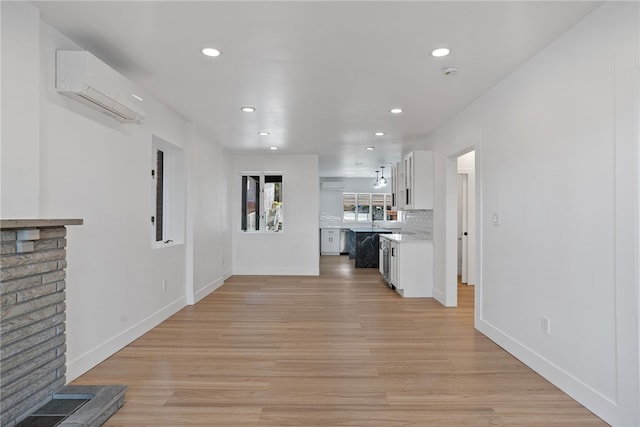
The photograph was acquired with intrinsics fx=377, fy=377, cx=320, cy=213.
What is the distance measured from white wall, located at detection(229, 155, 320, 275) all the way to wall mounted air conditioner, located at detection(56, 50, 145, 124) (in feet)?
15.1

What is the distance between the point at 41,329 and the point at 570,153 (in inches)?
136

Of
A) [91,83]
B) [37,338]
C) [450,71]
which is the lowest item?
[37,338]

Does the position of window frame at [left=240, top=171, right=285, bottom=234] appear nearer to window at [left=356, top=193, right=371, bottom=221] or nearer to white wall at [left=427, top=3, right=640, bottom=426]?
white wall at [left=427, top=3, right=640, bottom=426]

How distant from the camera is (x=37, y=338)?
2098mm

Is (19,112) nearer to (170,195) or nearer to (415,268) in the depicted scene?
(170,195)

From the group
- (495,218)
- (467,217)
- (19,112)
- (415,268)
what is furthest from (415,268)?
(19,112)

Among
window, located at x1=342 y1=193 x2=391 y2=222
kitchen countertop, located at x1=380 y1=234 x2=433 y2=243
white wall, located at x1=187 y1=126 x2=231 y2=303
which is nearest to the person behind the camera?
white wall, located at x1=187 y1=126 x2=231 y2=303

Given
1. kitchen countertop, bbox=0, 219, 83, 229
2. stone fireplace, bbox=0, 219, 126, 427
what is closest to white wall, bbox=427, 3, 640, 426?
stone fireplace, bbox=0, 219, 126, 427

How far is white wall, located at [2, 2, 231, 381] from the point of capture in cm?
242

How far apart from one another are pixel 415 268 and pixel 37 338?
185 inches

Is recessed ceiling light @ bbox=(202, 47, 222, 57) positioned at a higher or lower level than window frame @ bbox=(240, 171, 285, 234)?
higher

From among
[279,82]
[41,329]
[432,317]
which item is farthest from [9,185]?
[432,317]

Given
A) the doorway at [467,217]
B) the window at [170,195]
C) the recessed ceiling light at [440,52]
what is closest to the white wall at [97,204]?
the window at [170,195]

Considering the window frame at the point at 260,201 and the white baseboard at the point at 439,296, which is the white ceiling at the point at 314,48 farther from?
the window frame at the point at 260,201
